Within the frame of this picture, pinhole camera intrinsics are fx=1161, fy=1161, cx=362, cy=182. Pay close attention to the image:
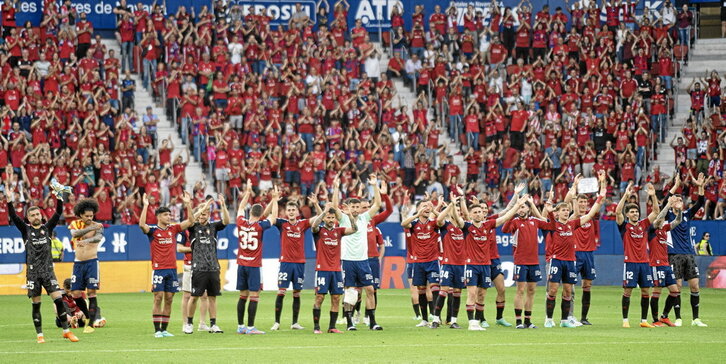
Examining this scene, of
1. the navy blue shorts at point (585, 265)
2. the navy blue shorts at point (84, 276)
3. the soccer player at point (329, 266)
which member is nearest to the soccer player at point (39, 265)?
the navy blue shorts at point (84, 276)

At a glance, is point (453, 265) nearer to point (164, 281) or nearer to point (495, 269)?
point (495, 269)

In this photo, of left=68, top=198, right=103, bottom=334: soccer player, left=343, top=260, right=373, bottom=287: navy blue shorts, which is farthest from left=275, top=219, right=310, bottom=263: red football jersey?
left=68, top=198, right=103, bottom=334: soccer player

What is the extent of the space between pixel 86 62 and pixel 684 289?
22.2 m

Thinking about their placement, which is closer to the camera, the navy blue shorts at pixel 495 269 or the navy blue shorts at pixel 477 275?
the navy blue shorts at pixel 477 275

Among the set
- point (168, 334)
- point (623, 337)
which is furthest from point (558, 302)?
point (168, 334)

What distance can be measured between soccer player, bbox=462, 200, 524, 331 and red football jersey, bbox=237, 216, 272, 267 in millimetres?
4053

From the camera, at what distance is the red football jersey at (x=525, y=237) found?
23828 mm

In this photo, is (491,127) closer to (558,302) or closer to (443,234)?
(558,302)

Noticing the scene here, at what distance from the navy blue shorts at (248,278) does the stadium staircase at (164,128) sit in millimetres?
18354

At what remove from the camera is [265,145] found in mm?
42344

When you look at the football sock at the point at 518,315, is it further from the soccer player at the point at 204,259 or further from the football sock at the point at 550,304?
the soccer player at the point at 204,259

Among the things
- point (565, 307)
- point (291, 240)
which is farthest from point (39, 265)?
point (565, 307)

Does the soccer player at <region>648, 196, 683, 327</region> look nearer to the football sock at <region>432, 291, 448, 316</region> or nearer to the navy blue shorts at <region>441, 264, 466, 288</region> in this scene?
the navy blue shorts at <region>441, 264, 466, 288</region>

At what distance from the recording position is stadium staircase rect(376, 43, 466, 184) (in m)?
44.7
